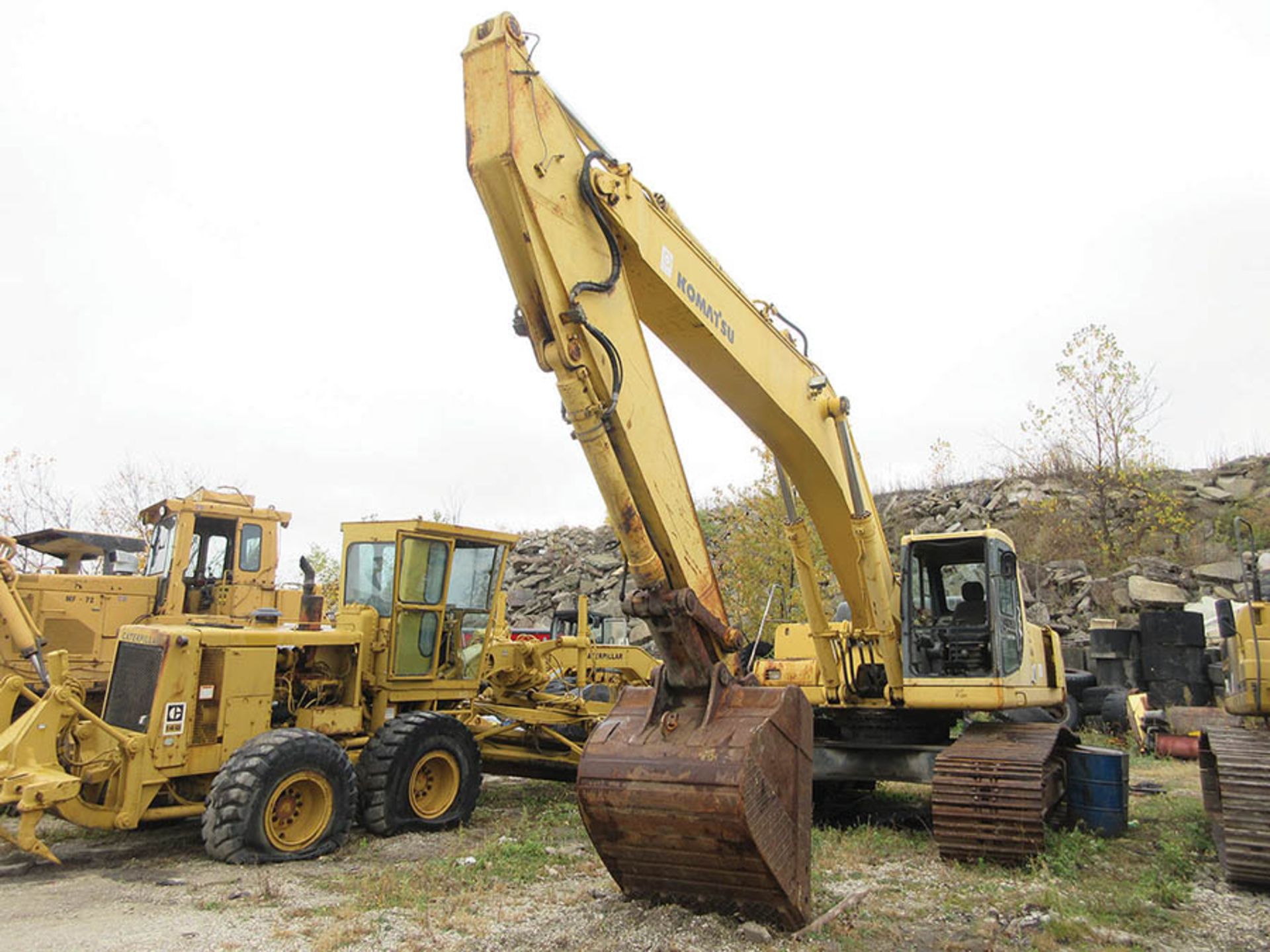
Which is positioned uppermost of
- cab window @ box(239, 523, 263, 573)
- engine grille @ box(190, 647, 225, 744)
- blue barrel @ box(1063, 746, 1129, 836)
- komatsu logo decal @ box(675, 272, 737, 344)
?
komatsu logo decal @ box(675, 272, 737, 344)

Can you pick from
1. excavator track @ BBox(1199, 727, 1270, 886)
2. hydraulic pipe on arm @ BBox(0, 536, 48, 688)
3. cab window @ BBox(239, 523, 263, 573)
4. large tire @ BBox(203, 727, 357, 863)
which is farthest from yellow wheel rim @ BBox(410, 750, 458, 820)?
excavator track @ BBox(1199, 727, 1270, 886)

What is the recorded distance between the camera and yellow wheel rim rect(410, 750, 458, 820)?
26.6ft

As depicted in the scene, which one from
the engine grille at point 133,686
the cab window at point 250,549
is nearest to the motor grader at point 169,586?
the cab window at point 250,549

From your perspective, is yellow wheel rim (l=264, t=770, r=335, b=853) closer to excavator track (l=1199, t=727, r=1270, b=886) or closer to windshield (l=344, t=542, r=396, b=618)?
windshield (l=344, t=542, r=396, b=618)

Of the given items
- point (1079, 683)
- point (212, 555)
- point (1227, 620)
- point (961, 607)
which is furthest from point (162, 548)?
point (1079, 683)

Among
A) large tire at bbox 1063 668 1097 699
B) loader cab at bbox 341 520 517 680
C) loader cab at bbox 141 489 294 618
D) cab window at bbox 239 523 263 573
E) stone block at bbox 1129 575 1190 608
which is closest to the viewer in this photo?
loader cab at bbox 341 520 517 680

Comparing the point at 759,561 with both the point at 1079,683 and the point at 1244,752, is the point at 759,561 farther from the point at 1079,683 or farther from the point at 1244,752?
the point at 1244,752

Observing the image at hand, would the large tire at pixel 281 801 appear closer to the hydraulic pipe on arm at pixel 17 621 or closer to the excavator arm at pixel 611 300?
A: the excavator arm at pixel 611 300

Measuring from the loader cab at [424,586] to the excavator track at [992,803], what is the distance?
462 centimetres

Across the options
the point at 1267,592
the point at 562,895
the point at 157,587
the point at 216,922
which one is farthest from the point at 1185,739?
the point at 157,587

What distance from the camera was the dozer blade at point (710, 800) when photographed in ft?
15.0

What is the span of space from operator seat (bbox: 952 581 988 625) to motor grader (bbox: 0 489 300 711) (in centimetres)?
743

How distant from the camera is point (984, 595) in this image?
829cm

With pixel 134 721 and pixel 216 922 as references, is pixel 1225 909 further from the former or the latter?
pixel 134 721
